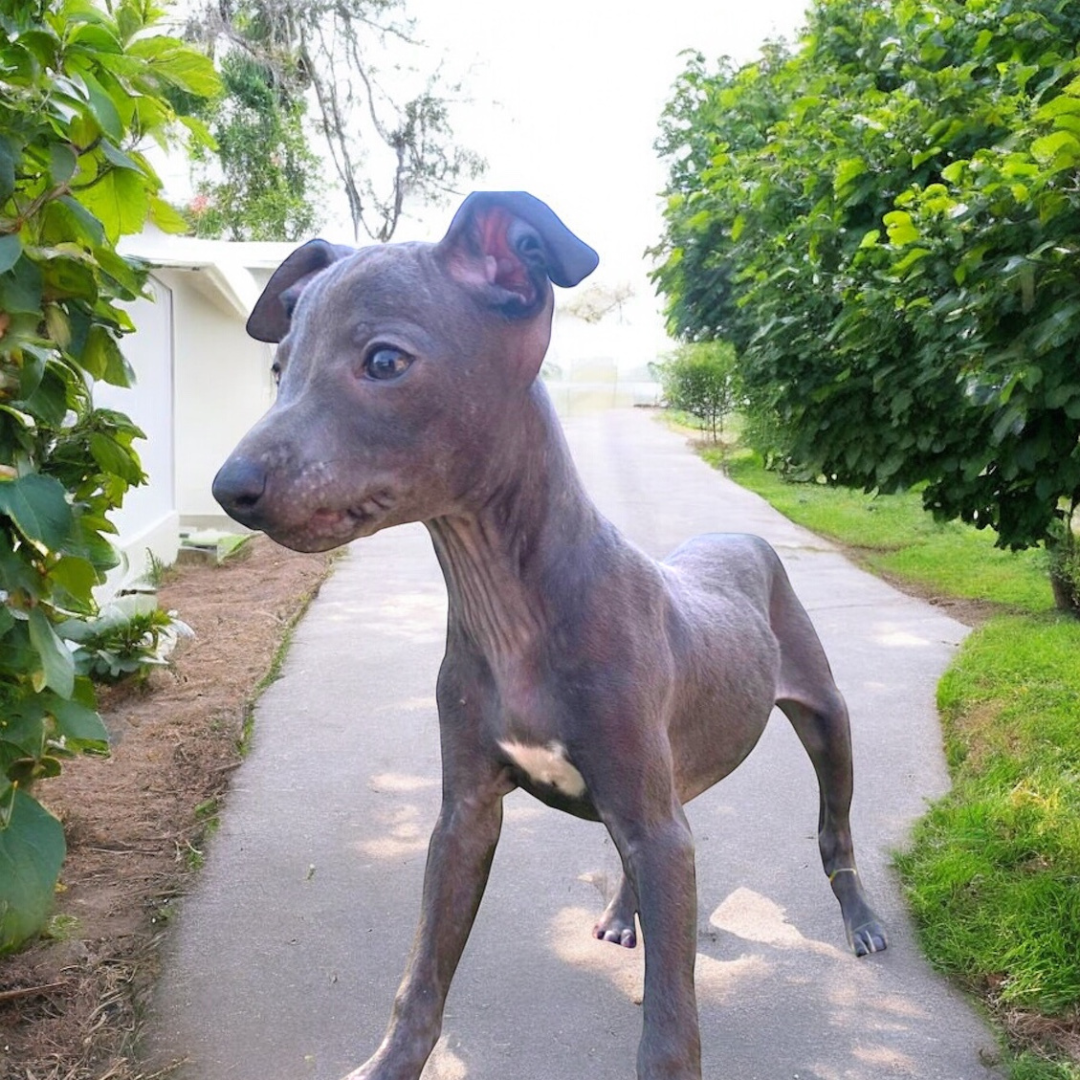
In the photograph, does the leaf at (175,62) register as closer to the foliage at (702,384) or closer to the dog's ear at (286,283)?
the dog's ear at (286,283)

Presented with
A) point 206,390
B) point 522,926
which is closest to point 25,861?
point 522,926

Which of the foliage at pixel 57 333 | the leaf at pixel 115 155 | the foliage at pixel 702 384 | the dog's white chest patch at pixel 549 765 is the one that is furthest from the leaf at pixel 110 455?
the foliage at pixel 702 384

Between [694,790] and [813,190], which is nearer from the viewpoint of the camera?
[694,790]

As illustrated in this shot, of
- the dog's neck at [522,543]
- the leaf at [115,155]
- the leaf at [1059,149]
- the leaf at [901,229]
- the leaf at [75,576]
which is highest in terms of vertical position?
the leaf at [1059,149]

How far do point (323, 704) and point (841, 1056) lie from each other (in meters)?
3.73

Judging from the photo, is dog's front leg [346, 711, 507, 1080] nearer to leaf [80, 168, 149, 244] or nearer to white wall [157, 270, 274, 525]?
leaf [80, 168, 149, 244]

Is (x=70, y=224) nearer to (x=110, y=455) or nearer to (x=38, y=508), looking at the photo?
(x=110, y=455)

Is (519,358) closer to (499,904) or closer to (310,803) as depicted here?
(499,904)

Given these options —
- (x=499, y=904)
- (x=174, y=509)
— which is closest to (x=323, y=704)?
(x=499, y=904)

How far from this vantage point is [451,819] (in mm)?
2326

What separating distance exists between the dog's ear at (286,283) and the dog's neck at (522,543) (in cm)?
52

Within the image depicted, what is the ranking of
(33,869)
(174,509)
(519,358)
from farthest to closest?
(174,509)
(33,869)
(519,358)

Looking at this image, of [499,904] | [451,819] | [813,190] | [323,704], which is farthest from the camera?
[323,704]

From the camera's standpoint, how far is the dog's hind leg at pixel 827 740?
127 inches
